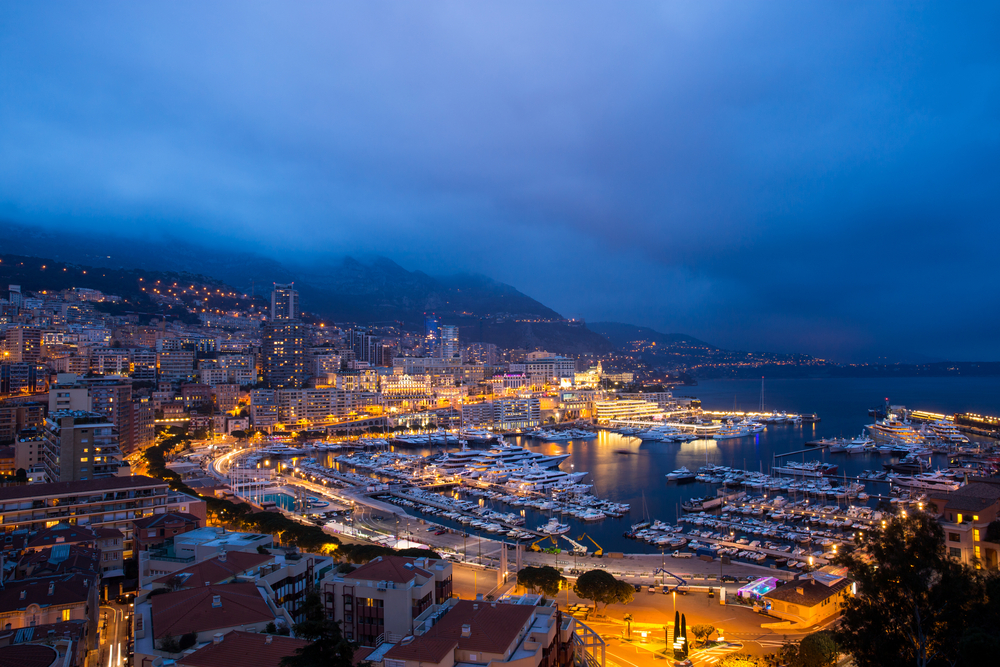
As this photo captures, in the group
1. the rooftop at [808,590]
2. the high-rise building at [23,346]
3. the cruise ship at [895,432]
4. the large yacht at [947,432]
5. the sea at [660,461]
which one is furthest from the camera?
the high-rise building at [23,346]

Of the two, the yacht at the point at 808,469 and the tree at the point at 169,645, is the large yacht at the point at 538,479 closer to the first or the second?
the yacht at the point at 808,469

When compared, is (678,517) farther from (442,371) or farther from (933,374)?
(933,374)

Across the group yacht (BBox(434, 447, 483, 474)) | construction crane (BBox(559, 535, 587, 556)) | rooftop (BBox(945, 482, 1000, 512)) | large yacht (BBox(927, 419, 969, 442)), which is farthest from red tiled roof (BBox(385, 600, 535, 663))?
large yacht (BBox(927, 419, 969, 442))

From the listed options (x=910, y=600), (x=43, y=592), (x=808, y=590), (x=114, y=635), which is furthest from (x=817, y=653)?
(x=43, y=592)

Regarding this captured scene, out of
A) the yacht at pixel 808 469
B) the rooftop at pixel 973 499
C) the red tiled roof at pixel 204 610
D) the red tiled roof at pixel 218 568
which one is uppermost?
the rooftop at pixel 973 499

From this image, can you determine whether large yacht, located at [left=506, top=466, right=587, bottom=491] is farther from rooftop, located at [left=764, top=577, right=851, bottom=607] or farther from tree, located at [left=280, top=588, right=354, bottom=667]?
tree, located at [left=280, top=588, right=354, bottom=667]

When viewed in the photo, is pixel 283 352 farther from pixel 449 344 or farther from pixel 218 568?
pixel 218 568

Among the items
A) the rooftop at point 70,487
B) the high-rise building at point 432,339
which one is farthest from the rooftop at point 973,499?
the high-rise building at point 432,339
